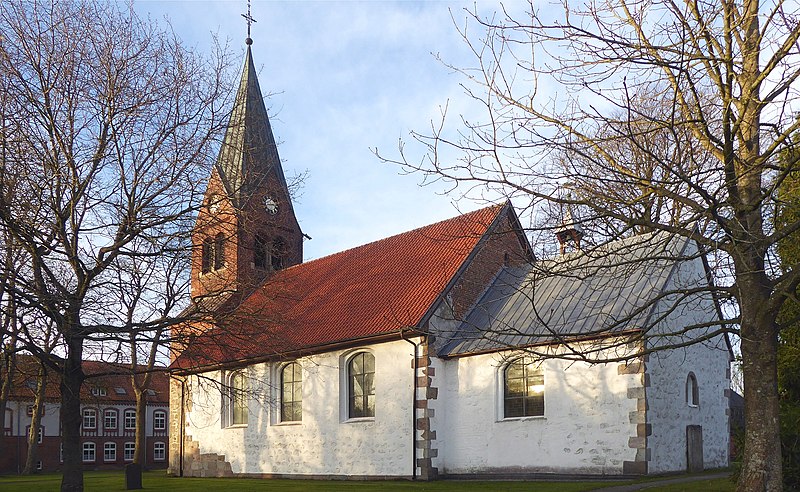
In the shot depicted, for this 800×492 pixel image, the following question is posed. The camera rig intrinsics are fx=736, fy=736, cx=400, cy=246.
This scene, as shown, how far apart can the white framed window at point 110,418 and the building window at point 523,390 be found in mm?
40725

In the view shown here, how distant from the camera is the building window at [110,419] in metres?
51.6

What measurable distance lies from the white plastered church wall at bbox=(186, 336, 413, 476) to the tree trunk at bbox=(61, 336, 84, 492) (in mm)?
3313

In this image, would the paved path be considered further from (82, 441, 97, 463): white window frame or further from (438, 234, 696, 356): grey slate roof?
(82, 441, 97, 463): white window frame

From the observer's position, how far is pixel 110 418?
52.0 m

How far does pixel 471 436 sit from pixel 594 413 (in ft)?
12.3

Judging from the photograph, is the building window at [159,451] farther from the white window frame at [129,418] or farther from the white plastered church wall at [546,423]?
the white plastered church wall at [546,423]

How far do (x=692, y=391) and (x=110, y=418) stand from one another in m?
44.4

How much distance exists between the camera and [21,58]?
1345cm

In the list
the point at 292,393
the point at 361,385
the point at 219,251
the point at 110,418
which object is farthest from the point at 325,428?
the point at 110,418

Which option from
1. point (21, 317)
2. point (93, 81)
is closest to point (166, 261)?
point (21, 317)

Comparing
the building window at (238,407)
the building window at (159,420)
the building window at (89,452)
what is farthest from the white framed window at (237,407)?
the building window at (159,420)

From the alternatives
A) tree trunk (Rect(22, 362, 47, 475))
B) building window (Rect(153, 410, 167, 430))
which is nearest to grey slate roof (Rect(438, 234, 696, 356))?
tree trunk (Rect(22, 362, 47, 475))

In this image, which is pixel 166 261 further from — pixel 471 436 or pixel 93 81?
pixel 471 436

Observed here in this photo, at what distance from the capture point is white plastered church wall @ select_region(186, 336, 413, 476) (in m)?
20.0
